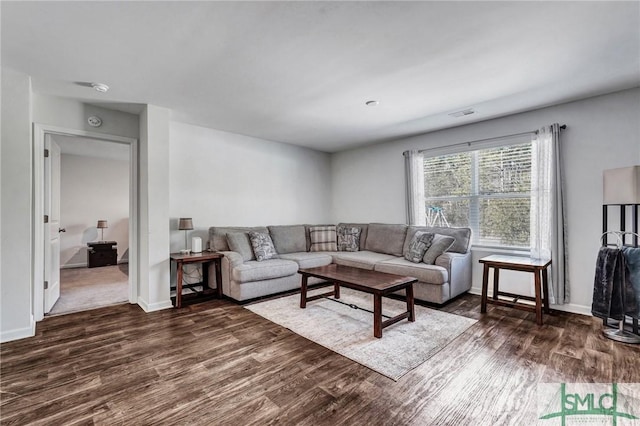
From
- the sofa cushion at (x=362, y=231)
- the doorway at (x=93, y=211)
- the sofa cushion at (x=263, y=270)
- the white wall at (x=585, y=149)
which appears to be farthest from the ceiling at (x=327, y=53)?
the doorway at (x=93, y=211)

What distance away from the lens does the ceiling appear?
187 cm

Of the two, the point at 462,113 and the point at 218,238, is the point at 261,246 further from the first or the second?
the point at 462,113

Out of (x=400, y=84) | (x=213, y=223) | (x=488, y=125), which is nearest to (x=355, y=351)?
(x=400, y=84)

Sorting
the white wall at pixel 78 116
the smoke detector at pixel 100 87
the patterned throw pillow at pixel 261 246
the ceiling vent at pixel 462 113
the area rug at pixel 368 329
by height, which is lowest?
the area rug at pixel 368 329

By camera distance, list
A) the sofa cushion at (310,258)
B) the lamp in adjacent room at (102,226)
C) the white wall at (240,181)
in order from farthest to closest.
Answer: the lamp in adjacent room at (102,226) → the sofa cushion at (310,258) → the white wall at (240,181)

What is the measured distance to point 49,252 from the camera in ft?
11.2

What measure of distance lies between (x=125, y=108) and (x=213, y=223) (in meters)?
1.93

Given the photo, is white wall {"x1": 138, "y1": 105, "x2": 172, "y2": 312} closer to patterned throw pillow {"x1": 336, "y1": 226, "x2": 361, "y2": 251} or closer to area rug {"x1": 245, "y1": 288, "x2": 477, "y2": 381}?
area rug {"x1": 245, "y1": 288, "x2": 477, "y2": 381}

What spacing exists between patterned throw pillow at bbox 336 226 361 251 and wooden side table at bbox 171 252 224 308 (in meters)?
2.13

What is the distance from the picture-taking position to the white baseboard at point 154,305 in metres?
3.50

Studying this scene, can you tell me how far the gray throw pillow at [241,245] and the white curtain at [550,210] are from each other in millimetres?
3740

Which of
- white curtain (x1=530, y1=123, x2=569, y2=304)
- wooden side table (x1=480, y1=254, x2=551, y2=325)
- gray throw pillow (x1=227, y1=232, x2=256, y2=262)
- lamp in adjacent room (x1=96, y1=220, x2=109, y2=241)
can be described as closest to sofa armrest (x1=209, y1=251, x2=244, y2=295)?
gray throw pillow (x1=227, y1=232, x2=256, y2=262)

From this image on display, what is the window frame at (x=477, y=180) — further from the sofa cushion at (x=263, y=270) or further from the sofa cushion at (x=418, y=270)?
the sofa cushion at (x=263, y=270)

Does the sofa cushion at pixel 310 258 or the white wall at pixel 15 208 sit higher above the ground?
the white wall at pixel 15 208
